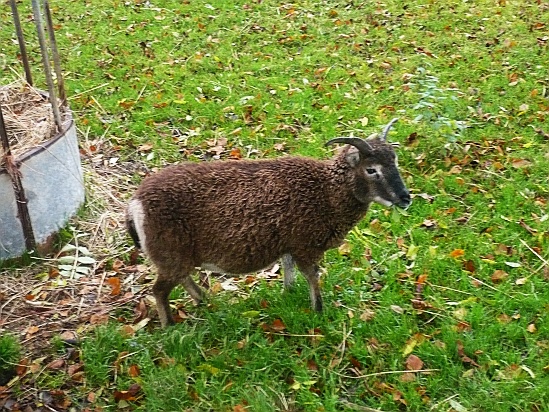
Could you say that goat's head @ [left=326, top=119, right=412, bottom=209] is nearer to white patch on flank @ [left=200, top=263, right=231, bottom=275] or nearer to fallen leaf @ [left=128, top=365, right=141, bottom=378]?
white patch on flank @ [left=200, top=263, right=231, bottom=275]

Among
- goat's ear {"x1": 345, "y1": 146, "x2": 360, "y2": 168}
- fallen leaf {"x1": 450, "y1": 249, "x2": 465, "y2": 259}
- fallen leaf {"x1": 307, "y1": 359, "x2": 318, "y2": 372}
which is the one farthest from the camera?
fallen leaf {"x1": 450, "y1": 249, "x2": 465, "y2": 259}

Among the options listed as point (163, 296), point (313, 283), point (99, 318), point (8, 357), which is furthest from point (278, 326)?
point (8, 357)

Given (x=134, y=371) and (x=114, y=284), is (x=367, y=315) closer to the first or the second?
(x=134, y=371)

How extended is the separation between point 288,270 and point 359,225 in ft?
3.46

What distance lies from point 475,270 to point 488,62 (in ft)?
13.5

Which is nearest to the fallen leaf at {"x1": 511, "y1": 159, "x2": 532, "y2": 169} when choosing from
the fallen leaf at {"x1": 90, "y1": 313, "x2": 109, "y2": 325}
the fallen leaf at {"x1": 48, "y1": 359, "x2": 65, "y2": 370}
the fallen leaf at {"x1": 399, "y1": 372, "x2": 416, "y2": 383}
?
the fallen leaf at {"x1": 399, "y1": 372, "x2": 416, "y2": 383}

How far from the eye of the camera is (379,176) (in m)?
4.34

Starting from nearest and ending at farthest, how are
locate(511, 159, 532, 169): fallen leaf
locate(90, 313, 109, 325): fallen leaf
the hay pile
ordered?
locate(90, 313, 109, 325): fallen leaf
the hay pile
locate(511, 159, 532, 169): fallen leaf

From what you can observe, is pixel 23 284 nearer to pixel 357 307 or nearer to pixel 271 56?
pixel 357 307

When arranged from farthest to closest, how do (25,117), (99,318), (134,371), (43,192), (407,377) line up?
1. (25,117)
2. (43,192)
3. (99,318)
4. (134,371)
5. (407,377)

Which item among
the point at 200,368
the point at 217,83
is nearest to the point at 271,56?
the point at 217,83

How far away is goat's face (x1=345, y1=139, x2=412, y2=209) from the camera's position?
432 centimetres

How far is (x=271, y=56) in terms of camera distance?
884 cm

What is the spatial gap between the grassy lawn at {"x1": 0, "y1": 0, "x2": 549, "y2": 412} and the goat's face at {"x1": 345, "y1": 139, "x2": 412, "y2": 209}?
769mm
